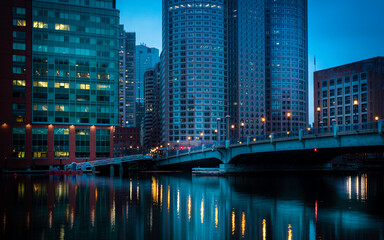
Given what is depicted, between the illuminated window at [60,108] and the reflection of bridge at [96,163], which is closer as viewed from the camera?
the reflection of bridge at [96,163]

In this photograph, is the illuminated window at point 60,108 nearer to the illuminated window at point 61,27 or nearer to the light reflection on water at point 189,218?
the illuminated window at point 61,27

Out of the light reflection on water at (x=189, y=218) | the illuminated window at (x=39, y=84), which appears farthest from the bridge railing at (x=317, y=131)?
the illuminated window at (x=39, y=84)

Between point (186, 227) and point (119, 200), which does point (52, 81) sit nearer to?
point (119, 200)

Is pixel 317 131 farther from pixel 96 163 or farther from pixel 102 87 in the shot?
pixel 102 87

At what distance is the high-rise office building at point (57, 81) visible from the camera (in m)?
110

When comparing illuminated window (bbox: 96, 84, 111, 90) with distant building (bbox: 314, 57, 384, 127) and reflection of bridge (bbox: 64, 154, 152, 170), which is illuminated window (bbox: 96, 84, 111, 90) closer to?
reflection of bridge (bbox: 64, 154, 152, 170)

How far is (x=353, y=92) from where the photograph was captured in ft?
600

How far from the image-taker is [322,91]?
199 m

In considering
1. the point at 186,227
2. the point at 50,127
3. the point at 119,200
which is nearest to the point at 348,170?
the point at 50,127

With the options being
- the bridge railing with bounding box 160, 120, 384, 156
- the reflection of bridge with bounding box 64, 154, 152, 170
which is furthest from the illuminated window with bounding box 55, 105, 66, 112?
the bridge railing with bounding box 160, 120, 384, 156

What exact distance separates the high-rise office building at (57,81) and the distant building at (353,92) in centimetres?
8933

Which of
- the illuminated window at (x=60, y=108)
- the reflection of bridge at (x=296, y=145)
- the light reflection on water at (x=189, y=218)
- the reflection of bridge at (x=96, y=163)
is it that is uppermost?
the illuminated window at (x=60, y=108)

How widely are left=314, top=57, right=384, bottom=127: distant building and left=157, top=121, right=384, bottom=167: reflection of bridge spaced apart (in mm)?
75122

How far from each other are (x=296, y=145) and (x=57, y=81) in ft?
239
